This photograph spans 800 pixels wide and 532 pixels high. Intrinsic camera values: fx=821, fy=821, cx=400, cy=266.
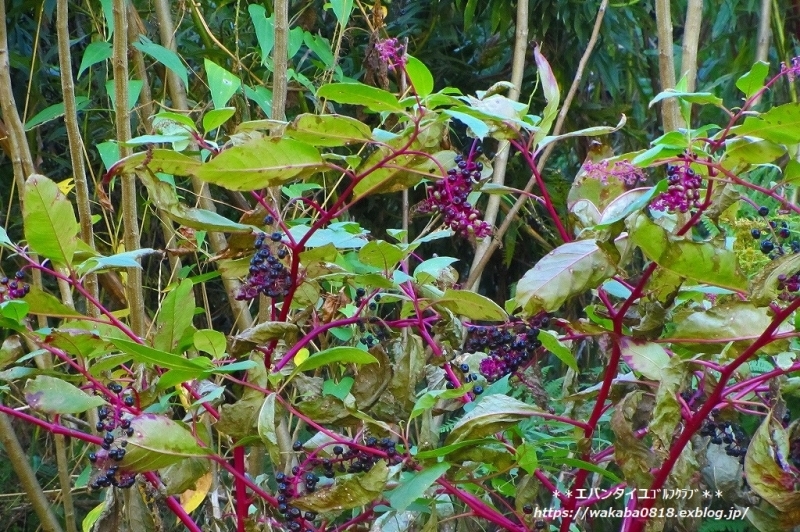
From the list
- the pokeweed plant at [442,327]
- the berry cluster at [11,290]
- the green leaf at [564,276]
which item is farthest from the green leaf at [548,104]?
the berry cluster at [11,290]

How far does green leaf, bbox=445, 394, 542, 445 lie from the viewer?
0.61 meters

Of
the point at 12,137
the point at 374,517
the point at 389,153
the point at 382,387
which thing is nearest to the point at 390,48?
the point at 389,153

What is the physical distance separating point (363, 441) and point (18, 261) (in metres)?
1.12

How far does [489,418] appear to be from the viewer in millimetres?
610

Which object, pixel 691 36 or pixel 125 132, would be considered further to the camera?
pixel 691 36

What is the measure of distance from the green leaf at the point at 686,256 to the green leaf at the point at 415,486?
21cm

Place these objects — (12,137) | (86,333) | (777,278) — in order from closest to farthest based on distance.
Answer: (777,278) < (86,333) < (12,137)

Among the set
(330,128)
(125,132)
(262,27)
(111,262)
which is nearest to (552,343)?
(330,128)

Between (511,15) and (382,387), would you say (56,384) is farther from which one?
(511,15)

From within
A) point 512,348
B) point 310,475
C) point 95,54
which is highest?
point 95,54

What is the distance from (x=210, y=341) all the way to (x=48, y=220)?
0.52 feet

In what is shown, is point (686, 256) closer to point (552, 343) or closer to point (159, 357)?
point (552, 343)

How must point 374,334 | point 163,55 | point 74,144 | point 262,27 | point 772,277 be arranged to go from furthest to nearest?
point 262,27 → point 163,55 → point 74,144 → point 374,334 → point 772,277

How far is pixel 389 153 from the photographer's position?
62 centimetres
